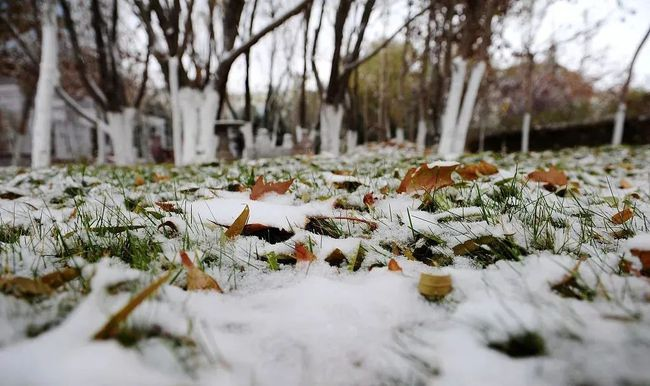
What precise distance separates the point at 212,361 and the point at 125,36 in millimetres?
13883

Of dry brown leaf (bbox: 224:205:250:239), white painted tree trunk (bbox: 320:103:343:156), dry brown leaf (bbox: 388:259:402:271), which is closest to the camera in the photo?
dry brown leaf (bbox: 388:259:402:271)

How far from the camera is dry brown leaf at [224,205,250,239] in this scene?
1084 millimetres

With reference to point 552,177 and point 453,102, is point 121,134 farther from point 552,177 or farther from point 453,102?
point 552,177

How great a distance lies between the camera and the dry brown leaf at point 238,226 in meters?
1.08

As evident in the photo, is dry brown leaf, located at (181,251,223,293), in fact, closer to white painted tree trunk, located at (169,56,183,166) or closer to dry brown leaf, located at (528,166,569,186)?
dry brown leaf, located at (528,166,569,186)

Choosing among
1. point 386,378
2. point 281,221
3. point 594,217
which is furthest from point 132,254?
point 594,217

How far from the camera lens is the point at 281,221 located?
3.72ft

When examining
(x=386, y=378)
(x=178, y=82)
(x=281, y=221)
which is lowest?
(x=386, y=378)

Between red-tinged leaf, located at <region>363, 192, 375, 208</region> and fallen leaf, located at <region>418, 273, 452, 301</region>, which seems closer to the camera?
fallen leaf, located at <region>418, 273, 452, 301</region>

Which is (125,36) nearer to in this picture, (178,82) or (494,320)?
(178,82)

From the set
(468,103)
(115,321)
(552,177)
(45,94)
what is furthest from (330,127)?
(115,321)

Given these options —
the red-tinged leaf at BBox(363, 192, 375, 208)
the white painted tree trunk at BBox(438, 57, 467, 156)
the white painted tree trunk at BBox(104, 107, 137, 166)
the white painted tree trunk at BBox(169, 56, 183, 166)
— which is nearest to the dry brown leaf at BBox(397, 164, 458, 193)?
the red-tinged leaf at BBox(363, 192, 375, 208)

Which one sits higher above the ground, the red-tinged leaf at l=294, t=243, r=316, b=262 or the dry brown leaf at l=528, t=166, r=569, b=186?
the dry brown leaf at l=528, t=166, r=569, b=186

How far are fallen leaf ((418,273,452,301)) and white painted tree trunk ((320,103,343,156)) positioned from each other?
770 centimetres
